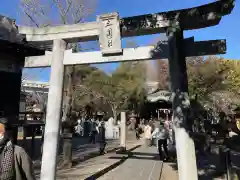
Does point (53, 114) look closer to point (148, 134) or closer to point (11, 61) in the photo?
point (11, 61)

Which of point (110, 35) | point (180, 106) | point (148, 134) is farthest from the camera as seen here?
point (148, 134)

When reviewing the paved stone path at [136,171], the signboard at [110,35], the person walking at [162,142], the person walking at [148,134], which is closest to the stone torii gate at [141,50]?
the signboard at [110,35]

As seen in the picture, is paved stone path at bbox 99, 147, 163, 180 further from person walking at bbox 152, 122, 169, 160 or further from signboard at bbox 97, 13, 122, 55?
signboard at bbox 97, 13, 122, 55

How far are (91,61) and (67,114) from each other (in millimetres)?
4058

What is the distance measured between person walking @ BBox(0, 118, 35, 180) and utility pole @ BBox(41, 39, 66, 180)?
10.0 ft

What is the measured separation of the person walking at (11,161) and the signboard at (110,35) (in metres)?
3.48

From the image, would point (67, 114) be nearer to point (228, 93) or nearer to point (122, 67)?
point (228, 93)

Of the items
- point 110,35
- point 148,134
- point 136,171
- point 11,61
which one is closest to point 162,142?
point 136,171

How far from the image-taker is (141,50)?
601 centimetres

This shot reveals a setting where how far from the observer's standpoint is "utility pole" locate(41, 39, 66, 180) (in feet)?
19.7

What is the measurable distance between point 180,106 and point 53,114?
2.95m

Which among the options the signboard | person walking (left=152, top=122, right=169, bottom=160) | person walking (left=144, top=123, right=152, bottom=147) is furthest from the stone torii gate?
person walking (left=144, top=123, right=152, bottom=147)

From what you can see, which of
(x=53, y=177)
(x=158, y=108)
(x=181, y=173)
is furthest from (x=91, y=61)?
(x=158, y=108)

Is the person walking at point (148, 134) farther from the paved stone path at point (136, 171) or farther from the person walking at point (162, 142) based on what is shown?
the paved stone path at point (136, 171)
